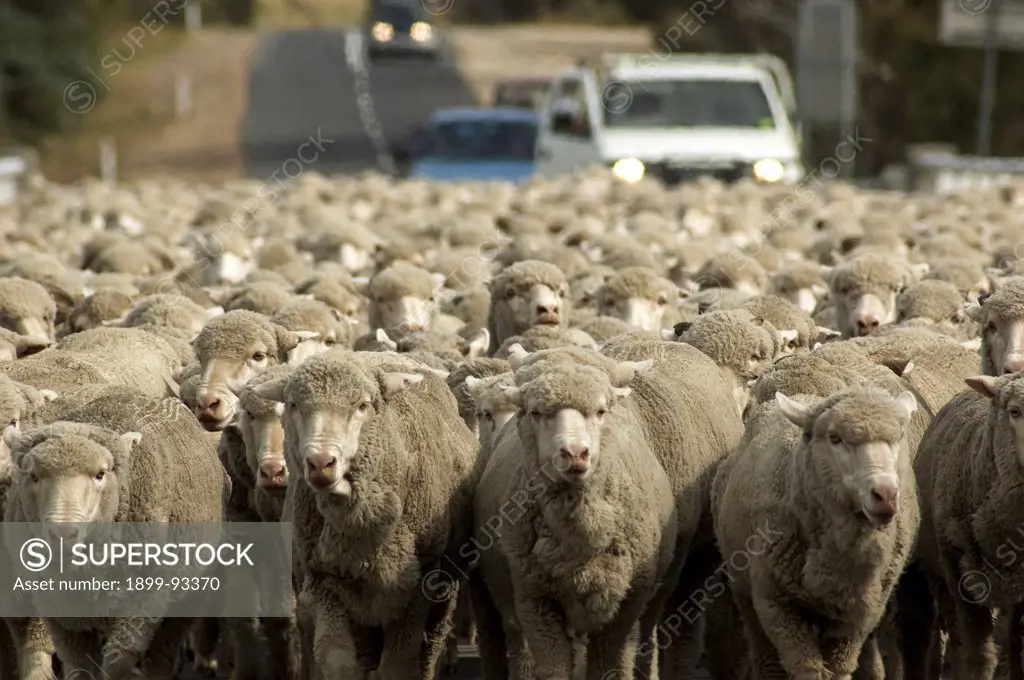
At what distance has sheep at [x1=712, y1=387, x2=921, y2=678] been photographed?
738cm

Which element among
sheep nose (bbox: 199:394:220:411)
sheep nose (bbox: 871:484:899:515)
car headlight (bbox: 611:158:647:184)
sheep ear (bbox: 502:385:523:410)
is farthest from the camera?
car headlight (bbox: 611:158:647:184)

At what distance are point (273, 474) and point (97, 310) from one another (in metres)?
4.11

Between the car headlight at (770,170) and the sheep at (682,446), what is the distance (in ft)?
47.7

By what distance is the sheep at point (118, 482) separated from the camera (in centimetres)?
759

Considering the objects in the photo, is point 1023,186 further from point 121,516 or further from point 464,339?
point 121,516

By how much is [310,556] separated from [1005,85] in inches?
1404

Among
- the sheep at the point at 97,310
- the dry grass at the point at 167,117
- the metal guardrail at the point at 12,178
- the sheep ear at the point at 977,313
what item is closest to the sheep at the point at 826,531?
the sheep ear at the point at 977,313

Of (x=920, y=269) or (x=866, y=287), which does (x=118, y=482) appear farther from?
(x=920, y=269)

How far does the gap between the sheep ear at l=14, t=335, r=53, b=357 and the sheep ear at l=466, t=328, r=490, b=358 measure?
220 cm

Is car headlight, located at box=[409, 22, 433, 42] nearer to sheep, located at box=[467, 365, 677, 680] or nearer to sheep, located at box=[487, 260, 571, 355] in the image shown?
sheep, located at box=[487, 260, 571, 355]

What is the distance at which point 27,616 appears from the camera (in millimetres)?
8352

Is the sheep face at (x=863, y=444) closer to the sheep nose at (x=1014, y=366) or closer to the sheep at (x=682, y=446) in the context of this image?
the sheep at (x=682, y=446)

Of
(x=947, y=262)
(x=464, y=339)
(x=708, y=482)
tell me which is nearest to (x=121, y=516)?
(x=708, y=482)

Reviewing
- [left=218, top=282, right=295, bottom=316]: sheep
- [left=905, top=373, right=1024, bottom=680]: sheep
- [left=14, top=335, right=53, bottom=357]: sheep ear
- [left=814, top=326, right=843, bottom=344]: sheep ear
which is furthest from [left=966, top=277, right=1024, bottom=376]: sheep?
[left=14, top=335, right=53, bottom=357]: sheep ear
